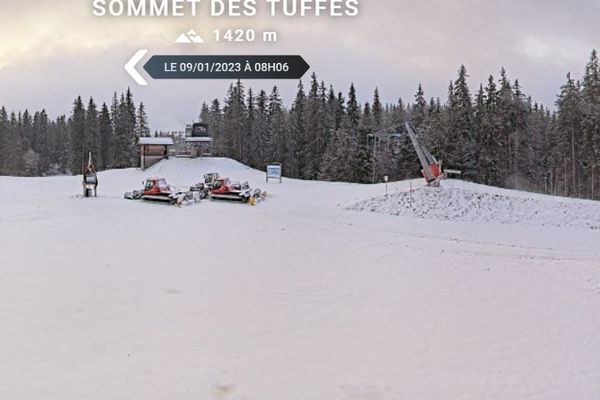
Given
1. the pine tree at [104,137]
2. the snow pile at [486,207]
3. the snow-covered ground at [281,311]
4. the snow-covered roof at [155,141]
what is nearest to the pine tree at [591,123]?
the snow pile at [486,207]

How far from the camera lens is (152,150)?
5069 cm

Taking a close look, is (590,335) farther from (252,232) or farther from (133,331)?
(252,232)

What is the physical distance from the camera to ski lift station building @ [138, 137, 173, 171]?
49.8 metres

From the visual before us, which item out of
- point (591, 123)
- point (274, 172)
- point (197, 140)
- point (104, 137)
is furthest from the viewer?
point (104, 137)

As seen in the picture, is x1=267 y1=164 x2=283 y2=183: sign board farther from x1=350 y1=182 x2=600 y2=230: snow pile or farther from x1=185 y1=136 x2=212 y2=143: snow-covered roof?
x1=185 y1=136 x2=212 y2=143: snow-covered roof

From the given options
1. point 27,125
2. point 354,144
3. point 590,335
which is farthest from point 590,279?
point 27,125

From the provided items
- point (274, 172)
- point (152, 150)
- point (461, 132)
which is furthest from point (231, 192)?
point (461, 132)

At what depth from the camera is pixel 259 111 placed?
2995 inches

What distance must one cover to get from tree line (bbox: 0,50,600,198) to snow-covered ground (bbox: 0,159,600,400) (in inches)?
952

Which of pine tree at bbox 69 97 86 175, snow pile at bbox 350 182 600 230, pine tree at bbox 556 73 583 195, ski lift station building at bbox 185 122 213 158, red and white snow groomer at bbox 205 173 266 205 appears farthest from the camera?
pine tree at bbox 69 97 86 175

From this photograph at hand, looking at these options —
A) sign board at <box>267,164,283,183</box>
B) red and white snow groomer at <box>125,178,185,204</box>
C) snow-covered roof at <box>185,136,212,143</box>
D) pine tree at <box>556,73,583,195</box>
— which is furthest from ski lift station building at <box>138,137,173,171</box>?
pine tree at <box>556,73,583,195</box>

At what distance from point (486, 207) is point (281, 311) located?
70.0ft

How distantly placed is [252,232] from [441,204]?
14.6 m

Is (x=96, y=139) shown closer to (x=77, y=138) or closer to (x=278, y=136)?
(x=77, y=138)
